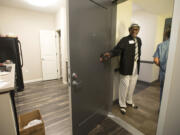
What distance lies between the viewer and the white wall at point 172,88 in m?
0.86

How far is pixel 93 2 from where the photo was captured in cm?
123

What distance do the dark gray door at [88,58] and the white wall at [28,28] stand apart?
312cm

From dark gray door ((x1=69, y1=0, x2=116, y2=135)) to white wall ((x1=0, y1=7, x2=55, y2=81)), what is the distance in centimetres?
312

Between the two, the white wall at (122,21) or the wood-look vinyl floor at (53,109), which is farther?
the white wall at (122,21)

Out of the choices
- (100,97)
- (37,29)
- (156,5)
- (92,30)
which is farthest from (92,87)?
(37,29)

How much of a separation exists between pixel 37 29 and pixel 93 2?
317cm

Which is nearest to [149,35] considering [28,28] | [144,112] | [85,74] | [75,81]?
[144,112]

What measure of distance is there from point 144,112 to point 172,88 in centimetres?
132

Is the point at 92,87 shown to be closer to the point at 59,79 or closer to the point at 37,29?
the point at 59,79

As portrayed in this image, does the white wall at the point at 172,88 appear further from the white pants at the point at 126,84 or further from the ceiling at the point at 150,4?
the ceiling at the point at 150,4

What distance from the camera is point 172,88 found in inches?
38.9

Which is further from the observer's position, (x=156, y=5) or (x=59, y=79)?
(x=59, y=79)

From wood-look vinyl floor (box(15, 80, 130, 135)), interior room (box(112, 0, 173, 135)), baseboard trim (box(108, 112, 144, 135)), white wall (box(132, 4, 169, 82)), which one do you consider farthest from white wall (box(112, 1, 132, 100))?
white wall (box(132, 4, 169, 82))

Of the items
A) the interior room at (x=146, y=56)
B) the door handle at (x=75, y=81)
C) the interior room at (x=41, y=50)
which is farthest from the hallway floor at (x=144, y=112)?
the door handle at (x=75, y=81)
